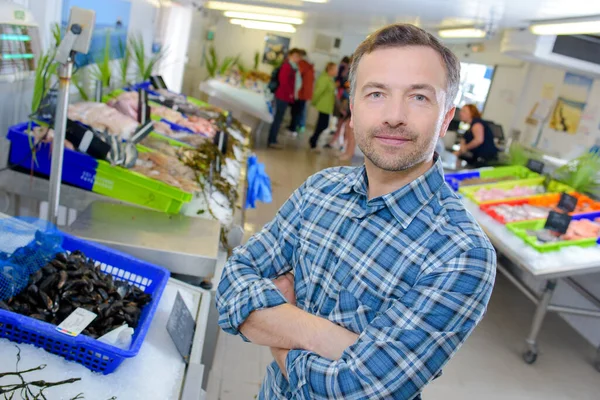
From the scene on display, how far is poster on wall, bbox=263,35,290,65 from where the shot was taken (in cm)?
1459

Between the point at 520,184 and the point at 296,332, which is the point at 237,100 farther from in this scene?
the point at 296,332

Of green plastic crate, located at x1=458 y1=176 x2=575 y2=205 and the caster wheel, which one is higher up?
green plastic crate, located at x1=458 y1=176 x2=575 y2=205

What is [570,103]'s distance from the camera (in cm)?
755

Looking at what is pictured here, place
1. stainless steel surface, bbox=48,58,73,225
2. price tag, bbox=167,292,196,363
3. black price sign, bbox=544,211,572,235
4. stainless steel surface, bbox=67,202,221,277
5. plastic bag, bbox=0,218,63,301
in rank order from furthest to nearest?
black price sign, bbox=544,211,572,235 → stainless steel surface, bbox=67,202,221,277 → stainless steel surface, bbox=48,58,73,225 → price tag, bbox=167,292,196,363 → plastic bag, bbox=0,218,63,301

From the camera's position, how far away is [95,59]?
14.0 ft

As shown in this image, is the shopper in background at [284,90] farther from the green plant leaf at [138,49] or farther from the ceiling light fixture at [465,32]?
Result: the green plant leaf at [138,49]

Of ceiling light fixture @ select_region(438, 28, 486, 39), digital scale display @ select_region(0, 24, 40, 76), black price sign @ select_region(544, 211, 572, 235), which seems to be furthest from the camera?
ceiling light fixture @ select_region(438, 28, 486, 39)

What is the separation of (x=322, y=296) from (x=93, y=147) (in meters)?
1.77

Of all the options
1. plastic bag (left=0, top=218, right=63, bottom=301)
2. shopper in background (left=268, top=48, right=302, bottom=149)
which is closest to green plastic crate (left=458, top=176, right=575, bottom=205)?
plastic bag (left=0, top=218, right=63, bottom=301)

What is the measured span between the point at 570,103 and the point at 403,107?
723cm

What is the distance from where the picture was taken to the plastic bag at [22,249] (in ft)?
5.33

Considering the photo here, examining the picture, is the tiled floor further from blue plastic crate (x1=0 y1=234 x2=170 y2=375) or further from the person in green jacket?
the person in green jacket

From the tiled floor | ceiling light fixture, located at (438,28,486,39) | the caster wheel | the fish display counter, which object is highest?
ceiling light fixture, located at (438,28,486,39)

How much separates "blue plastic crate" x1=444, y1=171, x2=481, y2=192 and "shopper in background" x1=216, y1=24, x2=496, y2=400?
13.7ft
